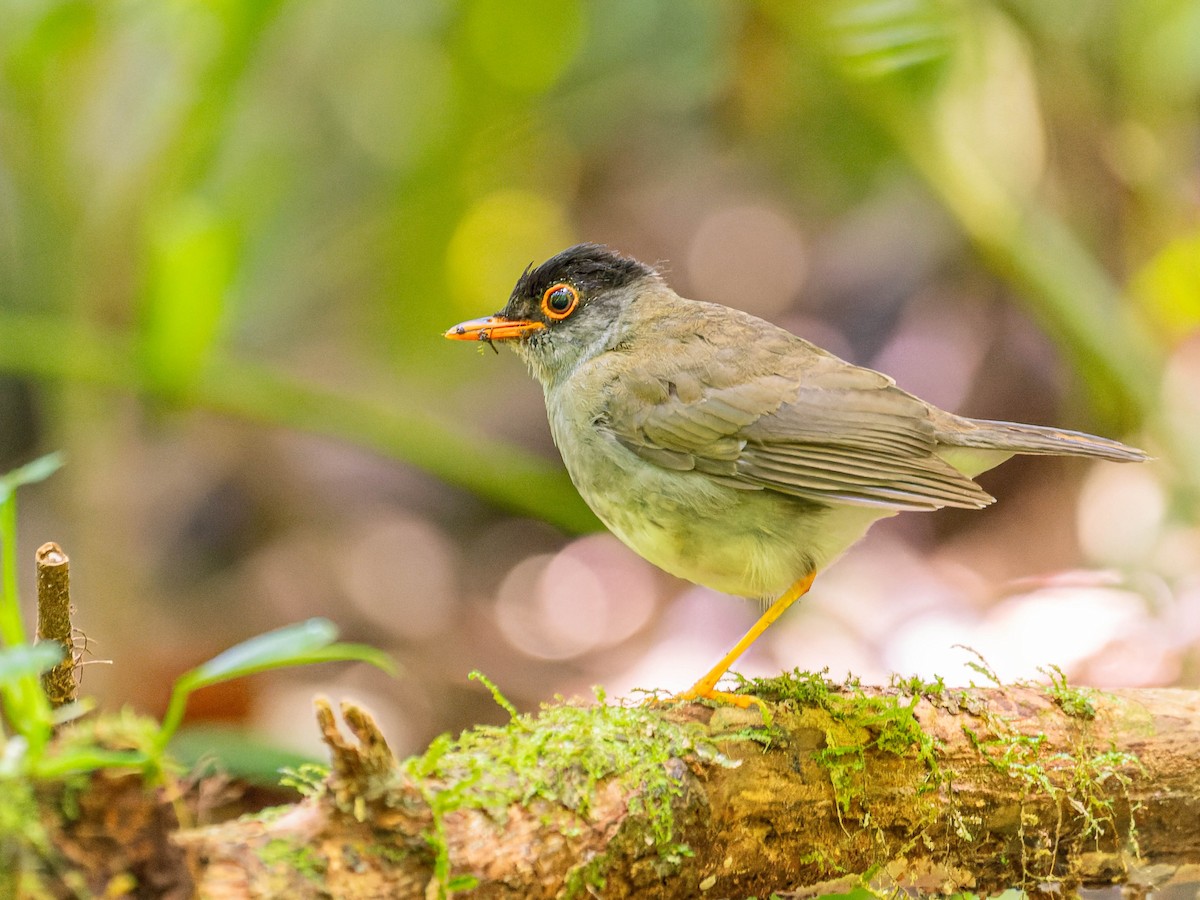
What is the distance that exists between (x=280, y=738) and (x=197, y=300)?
7.50 feet

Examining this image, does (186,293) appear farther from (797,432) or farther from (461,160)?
(461,160)

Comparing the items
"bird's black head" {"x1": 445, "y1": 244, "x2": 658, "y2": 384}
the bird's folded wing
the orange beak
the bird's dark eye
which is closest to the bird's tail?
the bird's folded wing

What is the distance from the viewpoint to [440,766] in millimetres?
2311

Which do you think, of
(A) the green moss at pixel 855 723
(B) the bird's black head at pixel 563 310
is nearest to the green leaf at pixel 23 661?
(A) the green moss at pixel 855 723

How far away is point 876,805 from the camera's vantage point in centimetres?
276

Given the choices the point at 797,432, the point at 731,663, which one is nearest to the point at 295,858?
the point at 731,663

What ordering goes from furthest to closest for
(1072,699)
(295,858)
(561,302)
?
(561,302) → (1072,699) → (295,858)

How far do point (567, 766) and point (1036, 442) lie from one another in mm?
1748

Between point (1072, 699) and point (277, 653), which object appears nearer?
point (277, 653)

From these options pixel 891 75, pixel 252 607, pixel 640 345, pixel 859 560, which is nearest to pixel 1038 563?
pixel 859 560

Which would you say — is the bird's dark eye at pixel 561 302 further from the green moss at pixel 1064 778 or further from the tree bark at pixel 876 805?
the green moss at pixel 1064 778

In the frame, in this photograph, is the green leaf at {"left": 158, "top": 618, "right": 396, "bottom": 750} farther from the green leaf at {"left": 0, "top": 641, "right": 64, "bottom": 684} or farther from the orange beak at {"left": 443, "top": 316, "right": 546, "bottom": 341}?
the orange beak at {"left": 443, "top": 316, "right": 546, "bottom": 341}

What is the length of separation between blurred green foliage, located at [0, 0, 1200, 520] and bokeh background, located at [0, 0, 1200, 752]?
0.03 m

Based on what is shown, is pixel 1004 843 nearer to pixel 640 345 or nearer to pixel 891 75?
pixel 640 345
